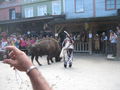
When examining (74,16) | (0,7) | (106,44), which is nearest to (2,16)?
(0,7)

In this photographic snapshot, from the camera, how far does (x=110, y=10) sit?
21.2m

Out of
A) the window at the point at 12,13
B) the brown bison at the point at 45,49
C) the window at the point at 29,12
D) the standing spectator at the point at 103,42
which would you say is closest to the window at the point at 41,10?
the window at the point at 29,12

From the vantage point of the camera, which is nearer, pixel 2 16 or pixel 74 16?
pixel 74 16

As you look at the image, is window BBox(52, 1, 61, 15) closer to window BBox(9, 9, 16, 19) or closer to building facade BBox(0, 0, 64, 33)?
building facade BBox(0, 0, 64, 33)

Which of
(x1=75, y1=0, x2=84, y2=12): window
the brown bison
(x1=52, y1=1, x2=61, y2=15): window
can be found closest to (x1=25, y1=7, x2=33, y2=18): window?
(x1=52, y1=1, x2=61, y2=15): window

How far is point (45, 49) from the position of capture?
14633mm

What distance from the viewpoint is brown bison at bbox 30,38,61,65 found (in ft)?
47.2

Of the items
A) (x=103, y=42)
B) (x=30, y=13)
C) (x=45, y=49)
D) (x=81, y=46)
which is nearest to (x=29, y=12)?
(x=30, y=13)

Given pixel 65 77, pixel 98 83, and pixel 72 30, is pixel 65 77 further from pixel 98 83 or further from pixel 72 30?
pixel 72 30

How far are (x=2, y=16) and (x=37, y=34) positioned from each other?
10.3 meters

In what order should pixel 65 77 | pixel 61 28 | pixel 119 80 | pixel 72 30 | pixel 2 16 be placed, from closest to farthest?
1. pixel 119 80
2. pixel 65 77
3. pixel 61 28
4. pixel 72 30
5. pixel 2 16

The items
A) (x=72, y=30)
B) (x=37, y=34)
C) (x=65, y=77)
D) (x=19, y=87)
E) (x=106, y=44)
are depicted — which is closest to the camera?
(x=19, y=87)

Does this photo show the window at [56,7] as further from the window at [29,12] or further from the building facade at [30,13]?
the window at [29,12]

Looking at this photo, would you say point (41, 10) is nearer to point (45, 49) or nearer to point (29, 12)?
point (29, 12)
